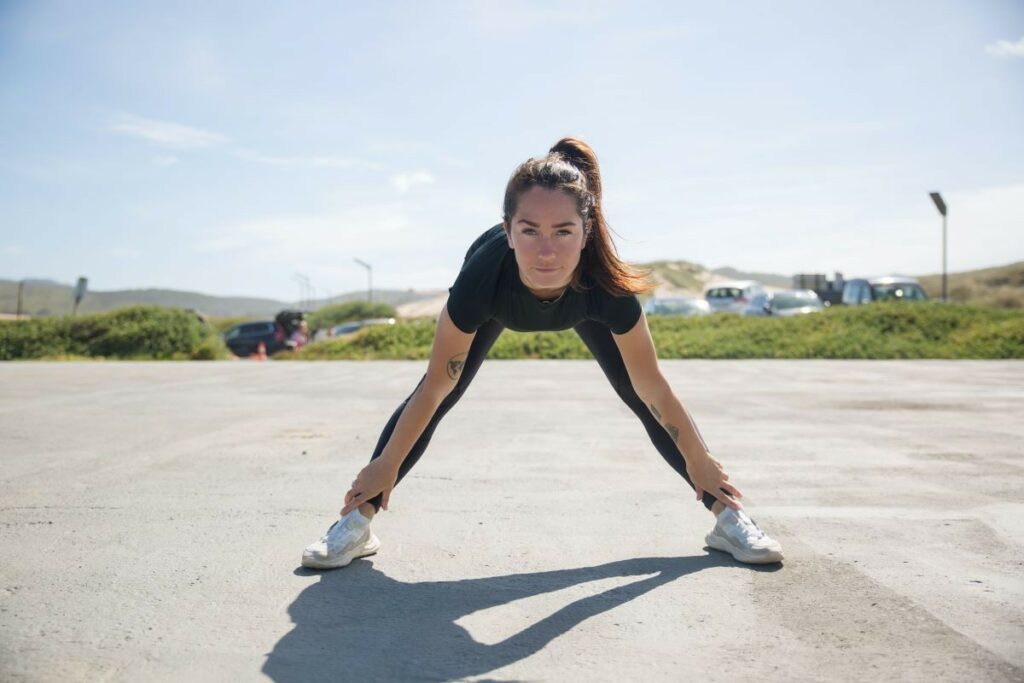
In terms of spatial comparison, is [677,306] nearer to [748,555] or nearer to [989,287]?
[748,555]

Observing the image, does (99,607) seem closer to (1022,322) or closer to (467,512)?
(467,512)

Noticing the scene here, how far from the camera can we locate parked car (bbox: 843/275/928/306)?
81.9 feet

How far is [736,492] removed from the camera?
11.3 ft

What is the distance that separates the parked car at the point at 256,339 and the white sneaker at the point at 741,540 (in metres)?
25.5

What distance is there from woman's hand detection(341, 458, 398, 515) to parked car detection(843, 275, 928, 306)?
941 inches

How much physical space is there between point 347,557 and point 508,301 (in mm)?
1208

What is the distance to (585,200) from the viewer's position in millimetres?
3121

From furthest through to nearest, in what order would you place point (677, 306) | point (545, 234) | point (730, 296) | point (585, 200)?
point (730, 296) → point (677, 306) → point (585, 200) → point (545, 234)

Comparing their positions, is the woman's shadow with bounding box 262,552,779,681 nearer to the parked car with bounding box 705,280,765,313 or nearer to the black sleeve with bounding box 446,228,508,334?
the black sleeve with bounding box 446,228,508,334

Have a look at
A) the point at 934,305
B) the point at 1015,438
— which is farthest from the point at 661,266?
the point at 1015,438

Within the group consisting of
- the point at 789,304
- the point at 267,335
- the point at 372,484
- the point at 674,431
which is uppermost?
the point at 789,304

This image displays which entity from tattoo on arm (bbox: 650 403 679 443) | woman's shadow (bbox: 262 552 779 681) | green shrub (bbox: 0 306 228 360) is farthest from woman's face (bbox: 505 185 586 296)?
green shrub (bbox: 0 306 228 360)

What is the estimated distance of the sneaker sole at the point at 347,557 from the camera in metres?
3.23

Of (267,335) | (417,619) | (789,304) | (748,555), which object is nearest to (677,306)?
(789,304)
